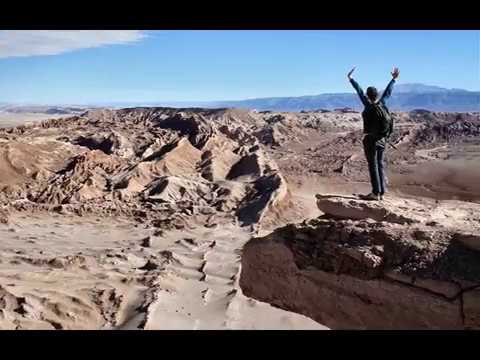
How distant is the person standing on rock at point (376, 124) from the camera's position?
4875mm

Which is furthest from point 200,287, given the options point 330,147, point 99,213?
point 330,147

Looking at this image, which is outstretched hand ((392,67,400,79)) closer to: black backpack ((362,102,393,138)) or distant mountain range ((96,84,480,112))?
black backpack ((362,102,393,138))

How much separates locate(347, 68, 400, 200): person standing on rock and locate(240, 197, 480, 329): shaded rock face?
20.6 inches

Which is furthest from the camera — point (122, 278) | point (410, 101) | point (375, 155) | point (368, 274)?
point (410, 101)

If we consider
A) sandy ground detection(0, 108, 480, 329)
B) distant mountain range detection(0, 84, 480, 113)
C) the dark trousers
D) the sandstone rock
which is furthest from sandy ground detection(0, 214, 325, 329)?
distant mountain range detection(0, 84, 480, 113)

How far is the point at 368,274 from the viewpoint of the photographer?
4555 mm

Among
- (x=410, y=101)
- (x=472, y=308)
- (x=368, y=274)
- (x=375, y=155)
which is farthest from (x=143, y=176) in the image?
(x=410, y=101)

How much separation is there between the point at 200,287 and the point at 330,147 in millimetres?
20010

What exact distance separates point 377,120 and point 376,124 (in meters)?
0.04

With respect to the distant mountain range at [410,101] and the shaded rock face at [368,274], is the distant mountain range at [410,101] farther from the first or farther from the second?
the shaded rock face at [368,274]

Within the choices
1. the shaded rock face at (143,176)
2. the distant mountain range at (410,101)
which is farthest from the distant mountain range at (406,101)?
the shaded rock face at (143,176)

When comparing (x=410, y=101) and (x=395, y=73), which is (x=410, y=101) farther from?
(x=395, y=73)

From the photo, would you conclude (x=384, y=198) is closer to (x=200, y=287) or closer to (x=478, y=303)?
(x=478, y=303)

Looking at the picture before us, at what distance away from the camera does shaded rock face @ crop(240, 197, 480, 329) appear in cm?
409
